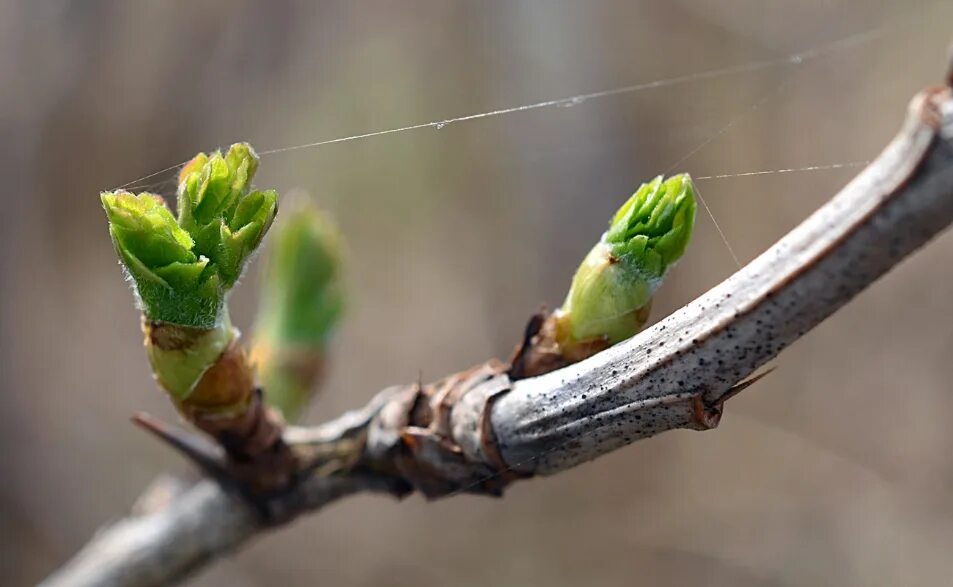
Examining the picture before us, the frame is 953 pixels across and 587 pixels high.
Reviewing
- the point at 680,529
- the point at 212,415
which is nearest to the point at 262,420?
the point at 212,415

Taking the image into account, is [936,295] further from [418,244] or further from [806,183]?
[418,244]

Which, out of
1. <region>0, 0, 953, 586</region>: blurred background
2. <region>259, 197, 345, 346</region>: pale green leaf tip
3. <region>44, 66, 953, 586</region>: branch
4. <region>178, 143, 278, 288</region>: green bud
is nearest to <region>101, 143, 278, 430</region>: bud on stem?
<region>178, 143, 278, 288</region>: green bud

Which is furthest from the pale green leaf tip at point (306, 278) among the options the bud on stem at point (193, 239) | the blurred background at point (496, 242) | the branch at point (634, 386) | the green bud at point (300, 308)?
the blurred background at point (496, 242)

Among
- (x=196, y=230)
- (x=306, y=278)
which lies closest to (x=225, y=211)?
(x=196, y=230)

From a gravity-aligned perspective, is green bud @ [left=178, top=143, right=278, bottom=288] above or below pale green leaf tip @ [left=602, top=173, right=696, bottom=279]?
above

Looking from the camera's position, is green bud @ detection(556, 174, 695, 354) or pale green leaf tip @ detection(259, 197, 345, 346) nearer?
green bud @ detection(556, 174, 695, 354)

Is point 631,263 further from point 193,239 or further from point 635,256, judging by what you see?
point 193,239

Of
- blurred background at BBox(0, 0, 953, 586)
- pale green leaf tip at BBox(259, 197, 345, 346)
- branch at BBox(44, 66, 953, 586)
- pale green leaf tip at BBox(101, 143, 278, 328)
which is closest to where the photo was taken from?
branch at BBox(44, 66, 953, 586)

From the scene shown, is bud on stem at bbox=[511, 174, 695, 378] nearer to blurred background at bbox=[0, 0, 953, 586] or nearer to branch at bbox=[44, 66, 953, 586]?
branch at bbox=[44, 66, 953, 586]
